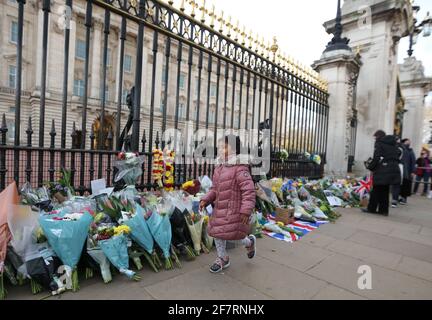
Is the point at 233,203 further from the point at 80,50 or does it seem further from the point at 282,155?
the point at 80,50

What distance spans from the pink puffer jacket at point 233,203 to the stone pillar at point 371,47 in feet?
27.5

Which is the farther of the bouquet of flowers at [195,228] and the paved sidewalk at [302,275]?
the bouquet of flowers at [195,228]

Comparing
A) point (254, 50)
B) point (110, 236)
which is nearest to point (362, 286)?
point (110, 236)

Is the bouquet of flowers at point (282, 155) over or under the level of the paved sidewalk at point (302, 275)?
over

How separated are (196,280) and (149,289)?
1.51 feet

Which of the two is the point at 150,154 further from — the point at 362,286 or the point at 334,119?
the point at 334,119

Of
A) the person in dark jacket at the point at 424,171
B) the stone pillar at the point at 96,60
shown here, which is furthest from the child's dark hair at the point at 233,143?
the stone pillar at the point at 96,60

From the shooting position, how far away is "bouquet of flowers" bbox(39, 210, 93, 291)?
2.21m

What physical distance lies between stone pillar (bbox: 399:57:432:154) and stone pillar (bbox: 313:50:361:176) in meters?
10.5

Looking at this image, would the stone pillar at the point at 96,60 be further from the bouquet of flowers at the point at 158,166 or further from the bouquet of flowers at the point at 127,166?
the bouquet of flowers at the point at 127,166

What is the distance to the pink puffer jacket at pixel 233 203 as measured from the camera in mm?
2666

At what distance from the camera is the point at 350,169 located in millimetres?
9625

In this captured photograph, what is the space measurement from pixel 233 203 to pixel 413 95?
62.1 ft
